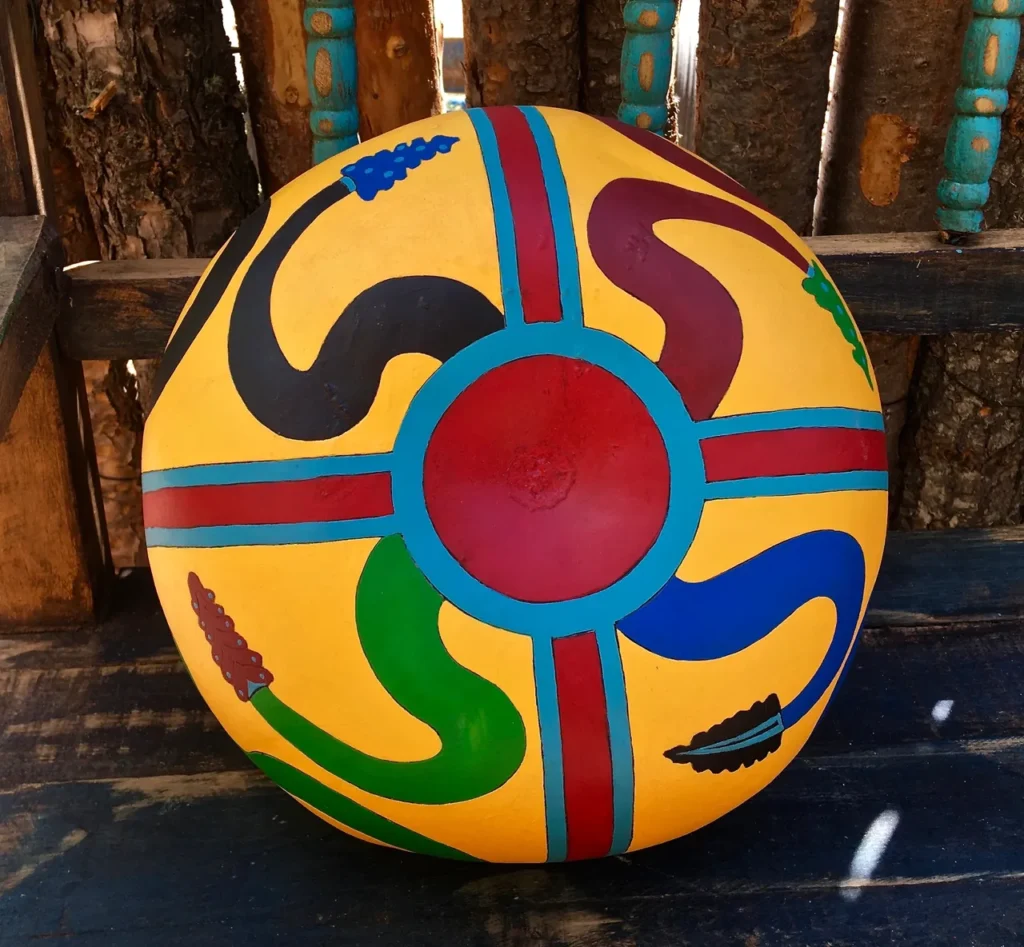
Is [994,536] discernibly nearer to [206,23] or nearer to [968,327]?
[968,327]

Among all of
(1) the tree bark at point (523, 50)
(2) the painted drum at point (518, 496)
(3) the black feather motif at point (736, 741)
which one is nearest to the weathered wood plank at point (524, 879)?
(2) the painted drum at point (518, 496)

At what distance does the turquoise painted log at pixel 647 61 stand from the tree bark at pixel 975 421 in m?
0.97

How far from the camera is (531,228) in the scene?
1382mm

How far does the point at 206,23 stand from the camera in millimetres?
2199

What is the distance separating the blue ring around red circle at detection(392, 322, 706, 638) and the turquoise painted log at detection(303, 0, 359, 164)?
72 cm

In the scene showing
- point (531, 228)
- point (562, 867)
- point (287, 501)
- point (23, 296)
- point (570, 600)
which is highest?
point (531, 228)

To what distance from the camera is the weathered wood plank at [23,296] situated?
172 centimetres

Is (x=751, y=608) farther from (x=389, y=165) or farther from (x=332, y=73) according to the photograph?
(x=332, y=73)

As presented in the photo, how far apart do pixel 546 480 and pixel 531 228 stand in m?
0.33

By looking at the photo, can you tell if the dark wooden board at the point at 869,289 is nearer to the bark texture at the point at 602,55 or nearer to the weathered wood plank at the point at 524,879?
the bark texture at the point at 602,55

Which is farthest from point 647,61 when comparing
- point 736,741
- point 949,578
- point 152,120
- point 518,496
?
point 949,578

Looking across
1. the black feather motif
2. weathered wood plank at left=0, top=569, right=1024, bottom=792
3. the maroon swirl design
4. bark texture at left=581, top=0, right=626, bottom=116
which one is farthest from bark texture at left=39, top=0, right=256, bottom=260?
the black feather motif

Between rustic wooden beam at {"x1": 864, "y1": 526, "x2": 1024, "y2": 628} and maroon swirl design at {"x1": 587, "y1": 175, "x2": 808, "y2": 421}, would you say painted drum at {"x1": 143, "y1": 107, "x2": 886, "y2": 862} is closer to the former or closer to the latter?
maroon swirl design at {"x1": 587, "y1": 175, "x2": 808, "y2": 421}

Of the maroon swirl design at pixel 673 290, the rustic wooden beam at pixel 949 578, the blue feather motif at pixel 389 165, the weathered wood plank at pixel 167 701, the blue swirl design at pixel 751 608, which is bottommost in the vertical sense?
the weathered wood plank at pixel 167 701
